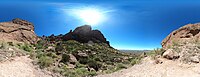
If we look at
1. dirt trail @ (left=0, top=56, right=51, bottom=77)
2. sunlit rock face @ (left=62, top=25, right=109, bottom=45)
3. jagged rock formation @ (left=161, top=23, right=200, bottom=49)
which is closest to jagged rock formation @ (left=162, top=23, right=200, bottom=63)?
jagged rock formation @ (left=161, top=23, right=200, bottom=49)

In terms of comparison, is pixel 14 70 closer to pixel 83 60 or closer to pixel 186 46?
pixel 186 46

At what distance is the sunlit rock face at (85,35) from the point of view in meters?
112

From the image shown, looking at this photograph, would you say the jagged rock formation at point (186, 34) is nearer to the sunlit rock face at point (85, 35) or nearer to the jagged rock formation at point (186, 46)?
the jagged rock formation at point (186, 46)

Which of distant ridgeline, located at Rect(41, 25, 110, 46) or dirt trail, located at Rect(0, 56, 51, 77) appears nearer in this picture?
dirt trail, located at Rect(0, 56, 51, 77)

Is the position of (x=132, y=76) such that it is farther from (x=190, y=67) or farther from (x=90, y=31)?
(x=90, y=31)

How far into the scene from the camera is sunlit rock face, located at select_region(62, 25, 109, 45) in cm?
11162

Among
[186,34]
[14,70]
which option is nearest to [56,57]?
[14,70]

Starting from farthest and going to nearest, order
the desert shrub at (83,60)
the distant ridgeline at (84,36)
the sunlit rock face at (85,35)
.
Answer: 1. the sunlit rock face at (85,35)
2. the distant ridgeline at (84,36)
3. the desert shrub at (83,60)

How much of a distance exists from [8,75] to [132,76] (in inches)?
319

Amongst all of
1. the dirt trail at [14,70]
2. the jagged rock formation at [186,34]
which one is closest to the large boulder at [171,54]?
the jagged rock formation at [186,34]

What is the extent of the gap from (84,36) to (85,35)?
9.99ft

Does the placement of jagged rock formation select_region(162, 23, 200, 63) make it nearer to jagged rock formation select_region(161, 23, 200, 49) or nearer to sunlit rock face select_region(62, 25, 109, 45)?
jagged rock formation select_region(161, 23, 200, 49)

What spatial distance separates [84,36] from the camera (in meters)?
116

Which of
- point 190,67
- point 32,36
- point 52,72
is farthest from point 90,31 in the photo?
point 190,67
